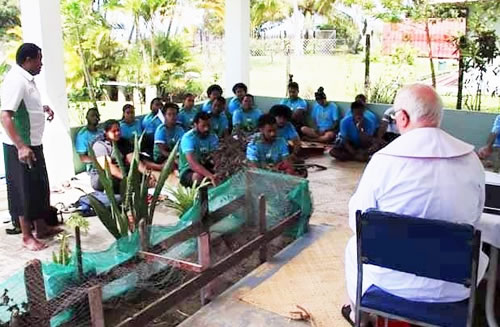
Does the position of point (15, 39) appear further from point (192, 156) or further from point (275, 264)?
point (275, 264)

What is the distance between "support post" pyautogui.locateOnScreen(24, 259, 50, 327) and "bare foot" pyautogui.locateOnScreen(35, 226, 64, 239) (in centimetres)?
193

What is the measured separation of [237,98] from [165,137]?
209 cm

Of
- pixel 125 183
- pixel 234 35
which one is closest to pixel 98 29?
pixel 234 35

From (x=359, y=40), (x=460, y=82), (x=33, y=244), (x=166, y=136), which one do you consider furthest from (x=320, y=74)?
(x=33, y=244)

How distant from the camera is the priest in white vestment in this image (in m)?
1.94

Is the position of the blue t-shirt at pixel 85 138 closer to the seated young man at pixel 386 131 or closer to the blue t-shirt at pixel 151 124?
the blue t-shirt at pixel 151 124

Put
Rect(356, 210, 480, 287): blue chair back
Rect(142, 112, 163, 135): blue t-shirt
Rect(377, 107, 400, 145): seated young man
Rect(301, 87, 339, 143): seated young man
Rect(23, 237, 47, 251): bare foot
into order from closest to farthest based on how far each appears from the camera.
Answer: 1. Rect(356, 210, 480, 287): blue chair back
2. Rect(23, 237, 47, 251): bare foot
3. Rect(142, 112, 163, 135): blue t-shirt
4. Rect(377, 107, 400, 145): seated young man
5. Rect(301, 87, 339, 143): seated young man

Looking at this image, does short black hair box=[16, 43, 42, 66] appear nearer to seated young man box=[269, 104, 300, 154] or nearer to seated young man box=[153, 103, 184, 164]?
seated young man box=[153, 103, 184, 164]

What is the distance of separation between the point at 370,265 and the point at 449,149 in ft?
1.70

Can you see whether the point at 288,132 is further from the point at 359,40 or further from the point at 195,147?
the point at 359,40

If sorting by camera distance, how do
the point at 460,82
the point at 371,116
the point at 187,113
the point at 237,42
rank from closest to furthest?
the point at 187,113
the point at 371,116
the point at 460,82
the point at 237,42

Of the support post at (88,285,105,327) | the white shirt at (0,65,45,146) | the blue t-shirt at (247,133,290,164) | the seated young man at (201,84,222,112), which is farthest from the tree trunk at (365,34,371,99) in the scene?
the support post at (88,285,105,327)

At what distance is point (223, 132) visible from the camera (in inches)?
256

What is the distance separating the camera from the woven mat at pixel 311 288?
9.32 ft
